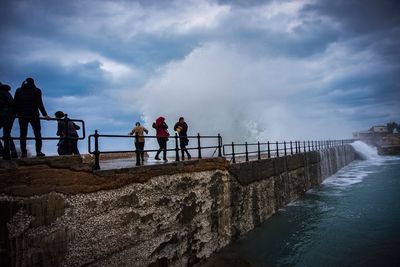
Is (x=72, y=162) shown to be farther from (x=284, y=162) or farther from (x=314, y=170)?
(x=314, y=170)

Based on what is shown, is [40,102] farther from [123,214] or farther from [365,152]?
[365,152]

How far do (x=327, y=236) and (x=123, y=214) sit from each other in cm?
783

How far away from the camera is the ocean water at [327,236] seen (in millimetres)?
8328

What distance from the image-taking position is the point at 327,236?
10188mm

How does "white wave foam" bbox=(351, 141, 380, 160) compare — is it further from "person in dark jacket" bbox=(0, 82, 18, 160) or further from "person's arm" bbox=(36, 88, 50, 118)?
"person in dark jacket" bbox=(0, 82, 18, 160)

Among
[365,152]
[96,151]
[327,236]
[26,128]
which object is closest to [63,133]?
[26,128]

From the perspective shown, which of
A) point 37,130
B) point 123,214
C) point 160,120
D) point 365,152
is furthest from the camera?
point 365,152

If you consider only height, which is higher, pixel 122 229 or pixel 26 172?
pixel 26 172

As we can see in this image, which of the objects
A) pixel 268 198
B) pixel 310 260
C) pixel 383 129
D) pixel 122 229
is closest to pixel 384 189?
pixel 268 198

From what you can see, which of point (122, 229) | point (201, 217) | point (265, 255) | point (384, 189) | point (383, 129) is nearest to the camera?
point (122, 229)

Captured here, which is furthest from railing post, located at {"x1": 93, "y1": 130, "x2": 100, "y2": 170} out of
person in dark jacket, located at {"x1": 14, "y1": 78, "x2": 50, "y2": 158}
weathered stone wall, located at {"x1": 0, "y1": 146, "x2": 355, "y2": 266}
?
person in dark jacket, located at {"x1": 14, "y1": 78, "x2": 50, "y2": 158}

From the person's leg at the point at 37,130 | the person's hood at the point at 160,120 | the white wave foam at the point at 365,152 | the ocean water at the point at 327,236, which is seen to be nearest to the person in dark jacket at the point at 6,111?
the person's leg at the point at 37,130

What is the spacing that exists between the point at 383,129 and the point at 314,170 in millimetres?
96899

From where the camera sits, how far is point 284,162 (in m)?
14.9
